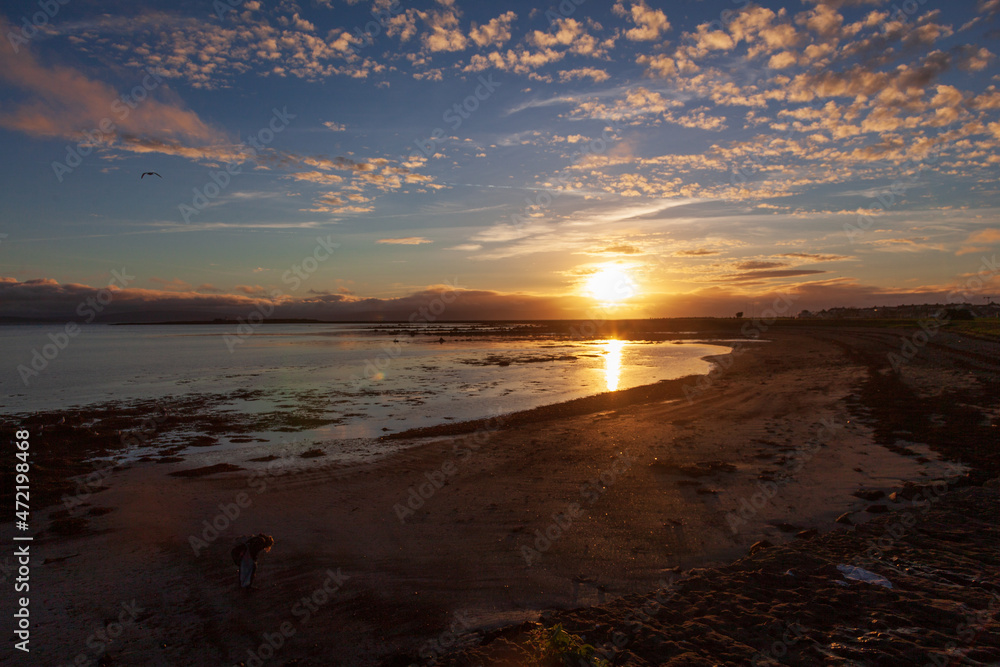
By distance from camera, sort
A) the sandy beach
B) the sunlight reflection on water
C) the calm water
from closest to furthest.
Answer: the sandy beach, the calm water, the sunlight reflection on water

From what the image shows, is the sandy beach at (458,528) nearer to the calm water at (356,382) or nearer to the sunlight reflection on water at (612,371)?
the calm water at (356,382)

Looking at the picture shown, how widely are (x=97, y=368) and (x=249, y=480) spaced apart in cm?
3388

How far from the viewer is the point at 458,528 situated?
27.3 ft

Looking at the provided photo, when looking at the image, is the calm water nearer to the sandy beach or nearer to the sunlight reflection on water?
the sunlight reflection on water

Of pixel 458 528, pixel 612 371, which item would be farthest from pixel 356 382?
pixel 458 528

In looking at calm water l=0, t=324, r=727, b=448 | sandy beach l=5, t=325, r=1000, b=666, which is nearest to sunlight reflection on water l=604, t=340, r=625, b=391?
calm water l=0, t=324, r=727, b=448

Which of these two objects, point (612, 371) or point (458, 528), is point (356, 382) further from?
point (458, 528)

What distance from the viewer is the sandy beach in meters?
5.59

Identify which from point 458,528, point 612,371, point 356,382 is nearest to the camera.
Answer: point 458,528

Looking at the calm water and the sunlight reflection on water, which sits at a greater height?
the sunlight reflection on water

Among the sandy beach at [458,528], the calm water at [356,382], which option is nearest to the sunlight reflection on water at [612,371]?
the calm water at [356,382]

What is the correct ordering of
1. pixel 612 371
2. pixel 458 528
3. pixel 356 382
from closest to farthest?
pixel 458 528
pixel 356 382
pixel 612 371

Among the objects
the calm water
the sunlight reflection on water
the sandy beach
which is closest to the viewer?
the sandy beach

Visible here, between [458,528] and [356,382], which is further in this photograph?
[356,382]
